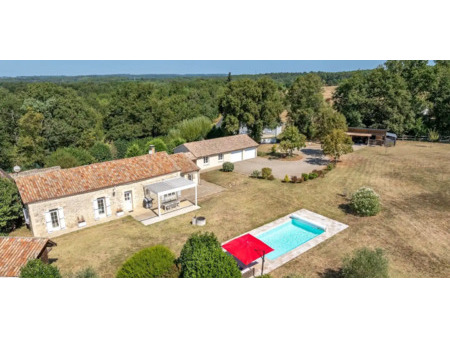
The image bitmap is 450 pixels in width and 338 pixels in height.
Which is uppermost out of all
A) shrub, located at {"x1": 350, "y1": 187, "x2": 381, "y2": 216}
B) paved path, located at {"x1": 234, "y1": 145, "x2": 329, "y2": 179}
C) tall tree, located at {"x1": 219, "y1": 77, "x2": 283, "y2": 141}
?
tall tree, located at {"x1": 219, "y1": 77, "x2": 283, "y2": 141}

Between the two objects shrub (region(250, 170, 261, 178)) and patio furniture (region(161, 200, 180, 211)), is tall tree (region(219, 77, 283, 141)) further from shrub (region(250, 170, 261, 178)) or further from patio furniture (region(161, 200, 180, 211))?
patio furniture (region(161, 200, 180, 211))

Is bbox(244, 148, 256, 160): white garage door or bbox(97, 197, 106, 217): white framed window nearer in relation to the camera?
bbox(97, 197, 106, 217): white framed window

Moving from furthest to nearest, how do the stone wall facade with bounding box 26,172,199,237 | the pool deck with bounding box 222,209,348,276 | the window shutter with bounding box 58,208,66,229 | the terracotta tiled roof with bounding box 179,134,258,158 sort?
1. the terracotta tiled roof with bounding box 179,134,258,158
2. the window shutter with bounding box 58,208,66,229
3. the stone wall facade with bounding box 26,172,199,237
4. the pool deck with bounding box 222,209,348,276

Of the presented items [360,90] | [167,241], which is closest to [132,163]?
[167,241]

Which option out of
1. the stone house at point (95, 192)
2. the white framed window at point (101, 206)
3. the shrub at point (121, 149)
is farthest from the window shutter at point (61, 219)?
the shrub at point (121, 149)

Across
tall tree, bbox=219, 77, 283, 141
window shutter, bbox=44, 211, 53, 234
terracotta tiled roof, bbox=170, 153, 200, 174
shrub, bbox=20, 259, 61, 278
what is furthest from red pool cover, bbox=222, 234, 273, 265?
tall tree, bbox=219, 77, 283, 141

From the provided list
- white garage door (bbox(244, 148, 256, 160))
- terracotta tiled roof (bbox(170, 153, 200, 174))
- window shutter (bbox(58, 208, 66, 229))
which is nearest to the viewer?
window shutter (bbox(58, 208, 66, 229))

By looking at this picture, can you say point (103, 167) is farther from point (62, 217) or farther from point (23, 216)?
point (23, 216)
